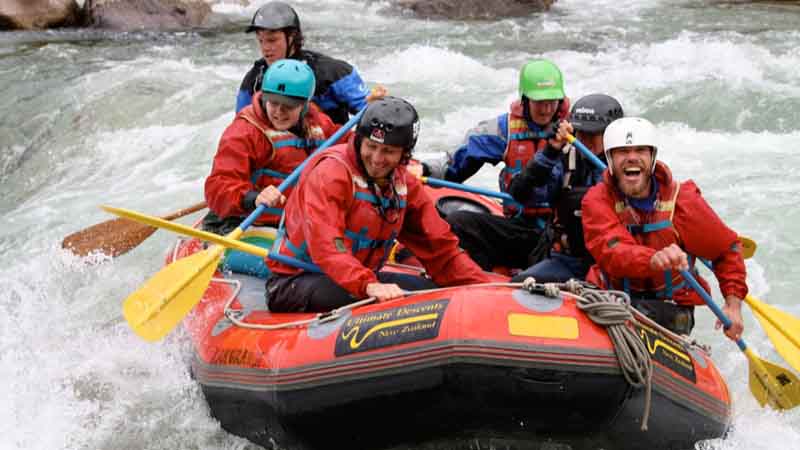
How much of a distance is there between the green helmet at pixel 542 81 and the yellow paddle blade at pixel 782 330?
128cm

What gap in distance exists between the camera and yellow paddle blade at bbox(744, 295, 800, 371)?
393 cm

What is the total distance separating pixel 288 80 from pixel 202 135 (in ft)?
15.8

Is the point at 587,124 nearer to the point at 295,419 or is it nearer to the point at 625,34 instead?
the point at 295,419

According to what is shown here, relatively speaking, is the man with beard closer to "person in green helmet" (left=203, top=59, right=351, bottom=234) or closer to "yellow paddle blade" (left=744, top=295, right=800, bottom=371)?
"yellow paddle blade" (left=744, top=295, right=800, bottom=371)

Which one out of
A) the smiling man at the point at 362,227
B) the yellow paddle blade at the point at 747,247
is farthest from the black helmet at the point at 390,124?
the yellow paddle blade at the point at 747,247

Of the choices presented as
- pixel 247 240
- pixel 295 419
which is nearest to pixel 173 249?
pixel 247 240

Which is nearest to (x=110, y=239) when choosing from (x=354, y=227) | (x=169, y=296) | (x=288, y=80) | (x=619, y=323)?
(x=288, y=80)

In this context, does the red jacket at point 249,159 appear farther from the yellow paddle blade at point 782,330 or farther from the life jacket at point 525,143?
the yellow paddle blade at point 782,330

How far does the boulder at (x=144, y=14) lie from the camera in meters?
13.6

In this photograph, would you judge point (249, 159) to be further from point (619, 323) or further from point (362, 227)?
point (619, 323)

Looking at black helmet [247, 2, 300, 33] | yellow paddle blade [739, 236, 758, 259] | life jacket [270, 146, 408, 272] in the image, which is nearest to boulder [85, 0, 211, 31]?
black helmet [247, 2, 300, 33]

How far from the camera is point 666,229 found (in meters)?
3.75

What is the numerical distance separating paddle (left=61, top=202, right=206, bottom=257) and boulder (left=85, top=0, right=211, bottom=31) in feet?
26.9

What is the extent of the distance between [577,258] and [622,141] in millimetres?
789
